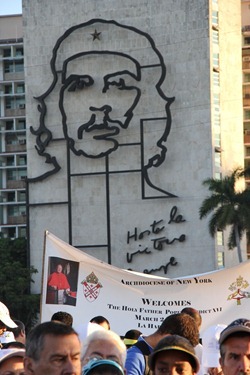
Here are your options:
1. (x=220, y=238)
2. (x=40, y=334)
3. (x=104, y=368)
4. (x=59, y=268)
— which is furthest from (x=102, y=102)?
(x=40, y=334)

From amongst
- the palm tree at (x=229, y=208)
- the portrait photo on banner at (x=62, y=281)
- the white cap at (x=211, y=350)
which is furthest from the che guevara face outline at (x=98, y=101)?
the white cap at (x=211, y=350)

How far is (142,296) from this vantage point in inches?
547

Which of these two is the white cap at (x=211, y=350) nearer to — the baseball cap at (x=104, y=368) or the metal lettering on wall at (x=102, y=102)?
the baseball cap at (x=104, y=368)

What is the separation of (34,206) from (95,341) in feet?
216

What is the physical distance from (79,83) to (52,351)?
220 ft

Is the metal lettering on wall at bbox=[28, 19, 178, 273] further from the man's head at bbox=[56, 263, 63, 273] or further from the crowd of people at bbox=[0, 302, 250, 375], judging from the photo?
the crowd of people at bbox=[0, 302, 250, 375]

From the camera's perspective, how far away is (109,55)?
237ft

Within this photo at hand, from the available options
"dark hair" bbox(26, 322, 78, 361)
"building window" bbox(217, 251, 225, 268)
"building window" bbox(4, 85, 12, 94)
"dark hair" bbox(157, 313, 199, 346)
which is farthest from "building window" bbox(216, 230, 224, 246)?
Answer: "dark hair" bbox(26, 322, 78, 361)

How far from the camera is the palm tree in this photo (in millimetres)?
66750

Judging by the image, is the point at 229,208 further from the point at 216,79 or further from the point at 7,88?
the point at 7,88

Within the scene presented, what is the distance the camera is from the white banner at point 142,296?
13.8 m

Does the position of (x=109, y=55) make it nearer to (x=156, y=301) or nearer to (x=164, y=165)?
(x=164, y=165)

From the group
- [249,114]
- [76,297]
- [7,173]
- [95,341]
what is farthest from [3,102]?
[95,341]

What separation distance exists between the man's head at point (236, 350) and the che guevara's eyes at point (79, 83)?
214ft
